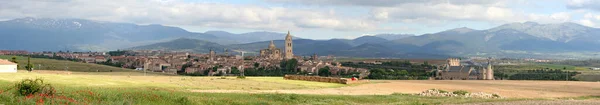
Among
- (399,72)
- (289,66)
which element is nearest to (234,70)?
(289,66)

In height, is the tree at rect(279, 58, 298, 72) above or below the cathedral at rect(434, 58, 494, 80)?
above

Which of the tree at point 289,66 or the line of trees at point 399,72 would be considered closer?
the line of trees at point 399,72

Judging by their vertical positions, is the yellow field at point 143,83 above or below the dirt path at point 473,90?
above

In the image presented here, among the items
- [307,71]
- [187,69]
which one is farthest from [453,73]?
[187,69]

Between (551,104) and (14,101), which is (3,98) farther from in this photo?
(551,104)

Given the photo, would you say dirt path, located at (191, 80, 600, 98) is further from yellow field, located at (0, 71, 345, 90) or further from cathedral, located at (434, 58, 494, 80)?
cathedral, located at (434, 58, 494, 80)

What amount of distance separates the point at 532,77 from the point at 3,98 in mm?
103610

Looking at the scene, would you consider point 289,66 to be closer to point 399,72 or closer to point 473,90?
point 399,72

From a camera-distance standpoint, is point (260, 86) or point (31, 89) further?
point (260, 86)

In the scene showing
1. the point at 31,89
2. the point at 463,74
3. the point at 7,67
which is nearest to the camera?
the point at 31,89

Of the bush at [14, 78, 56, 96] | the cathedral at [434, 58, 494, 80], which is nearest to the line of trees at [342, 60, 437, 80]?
the cathedral at [434, 58, 494, 80]

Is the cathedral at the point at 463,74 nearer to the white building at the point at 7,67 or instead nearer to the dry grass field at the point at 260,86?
the dry grass field at the point at 260,86

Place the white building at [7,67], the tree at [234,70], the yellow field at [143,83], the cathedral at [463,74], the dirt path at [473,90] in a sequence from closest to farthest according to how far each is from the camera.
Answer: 1. the yellow field at [143,83]
2. the dirt path at [473,90]
3. the white building at [7,67]
4. the cathedral at [463,74]
5. the tree at [234,70]

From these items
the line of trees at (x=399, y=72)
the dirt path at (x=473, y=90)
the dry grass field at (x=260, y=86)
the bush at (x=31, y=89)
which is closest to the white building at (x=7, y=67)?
the dry grass field at (x=260, y=86)
